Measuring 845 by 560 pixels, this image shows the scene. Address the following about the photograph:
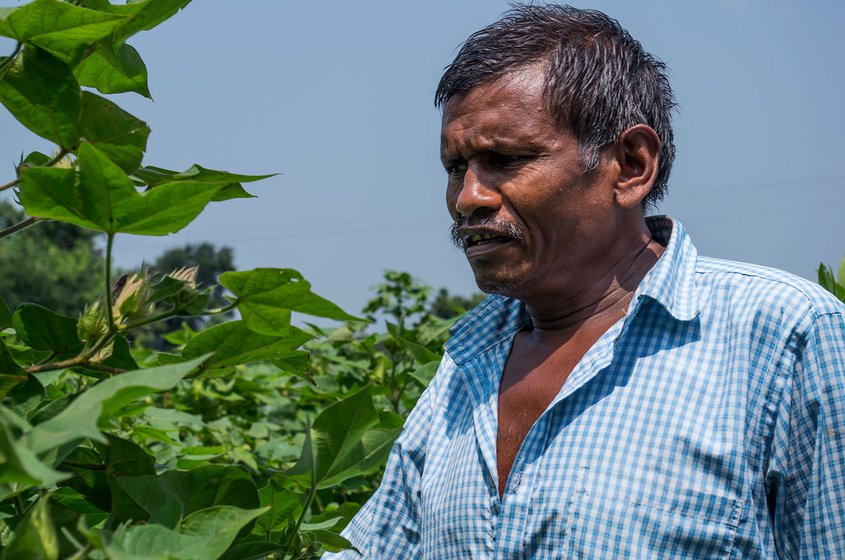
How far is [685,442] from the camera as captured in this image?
1.76 metres

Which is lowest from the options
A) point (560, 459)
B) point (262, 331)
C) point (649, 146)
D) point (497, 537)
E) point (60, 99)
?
point (497, 537)

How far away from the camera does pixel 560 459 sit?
1.87 metres

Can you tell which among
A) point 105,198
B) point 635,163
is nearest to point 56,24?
point 105,198

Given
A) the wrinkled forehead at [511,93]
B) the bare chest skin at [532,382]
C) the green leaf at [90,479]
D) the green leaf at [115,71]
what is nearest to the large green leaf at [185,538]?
the green leaf at [90,479]

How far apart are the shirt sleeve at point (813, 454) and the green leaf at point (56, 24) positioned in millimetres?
1224

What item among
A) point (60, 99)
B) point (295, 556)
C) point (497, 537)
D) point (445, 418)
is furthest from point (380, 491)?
point (60, 99)

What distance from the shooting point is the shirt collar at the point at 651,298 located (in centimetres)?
191

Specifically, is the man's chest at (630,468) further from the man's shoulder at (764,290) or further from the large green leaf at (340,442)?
the large green leaf at (340,442)

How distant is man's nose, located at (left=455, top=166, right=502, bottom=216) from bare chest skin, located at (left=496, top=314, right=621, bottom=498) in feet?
1.05

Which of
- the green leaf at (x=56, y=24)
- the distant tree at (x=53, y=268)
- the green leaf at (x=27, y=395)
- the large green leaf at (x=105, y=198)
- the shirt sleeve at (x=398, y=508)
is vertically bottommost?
the shirt sleeve at (x=398, y=508)

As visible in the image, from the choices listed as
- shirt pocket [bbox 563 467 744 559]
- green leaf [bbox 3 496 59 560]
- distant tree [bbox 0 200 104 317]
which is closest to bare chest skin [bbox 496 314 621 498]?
shirt pocket [bbox 563 467 744 559]

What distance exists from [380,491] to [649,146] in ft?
3.16

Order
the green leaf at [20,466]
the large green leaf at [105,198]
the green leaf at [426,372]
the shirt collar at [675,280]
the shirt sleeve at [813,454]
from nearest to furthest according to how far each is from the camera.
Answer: the green leaf at [20,466] < the large green leaf at [105,198] < the shirt sleeve at [813,454] < the shirt collar at [675,280] < the green leaf at [426,372]

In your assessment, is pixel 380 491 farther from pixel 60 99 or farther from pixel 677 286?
pixel 60 99
